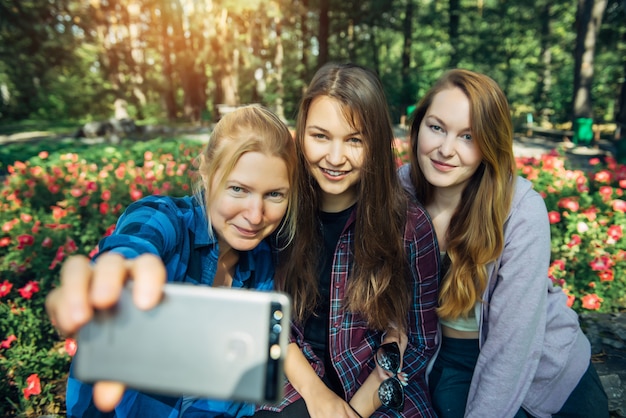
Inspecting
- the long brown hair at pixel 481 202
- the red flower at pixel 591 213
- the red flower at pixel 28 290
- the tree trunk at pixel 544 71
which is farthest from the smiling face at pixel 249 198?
the tree trunk at pixel 544 71

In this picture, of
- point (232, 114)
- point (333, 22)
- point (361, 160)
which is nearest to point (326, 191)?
point (361, 160)

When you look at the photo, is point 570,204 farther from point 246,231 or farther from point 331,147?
point 246,231

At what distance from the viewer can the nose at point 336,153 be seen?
1528 millimetres

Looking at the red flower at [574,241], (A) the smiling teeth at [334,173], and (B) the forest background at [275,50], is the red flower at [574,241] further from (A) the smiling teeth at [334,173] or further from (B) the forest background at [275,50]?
(B) the forest background at [275,50]

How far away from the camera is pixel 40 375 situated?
2.20 metres

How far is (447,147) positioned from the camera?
158cm

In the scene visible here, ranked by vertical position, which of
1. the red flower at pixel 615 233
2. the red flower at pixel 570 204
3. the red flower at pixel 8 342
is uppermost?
the red flower at pixel 570 204

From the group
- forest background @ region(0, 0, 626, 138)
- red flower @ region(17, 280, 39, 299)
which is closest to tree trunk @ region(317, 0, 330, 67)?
forest background @ region(0, 0, 626, 138)

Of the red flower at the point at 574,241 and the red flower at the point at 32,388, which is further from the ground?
the red flower at the point at 574,241

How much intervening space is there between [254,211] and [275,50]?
18882mm

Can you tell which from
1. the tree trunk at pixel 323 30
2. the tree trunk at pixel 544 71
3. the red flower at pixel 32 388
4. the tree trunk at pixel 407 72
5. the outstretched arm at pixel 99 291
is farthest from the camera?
the tree trunk at pixel 544 71

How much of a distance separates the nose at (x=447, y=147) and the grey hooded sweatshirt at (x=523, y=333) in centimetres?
30

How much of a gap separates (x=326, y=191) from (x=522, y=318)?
84cm

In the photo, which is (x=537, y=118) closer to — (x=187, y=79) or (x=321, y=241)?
(x=187, y=79)
